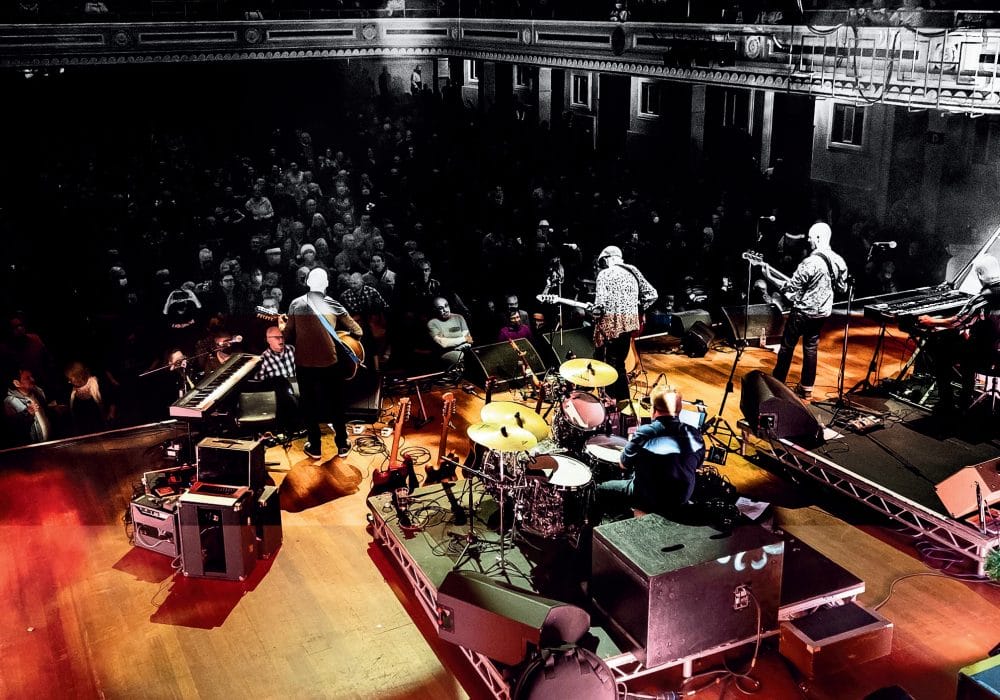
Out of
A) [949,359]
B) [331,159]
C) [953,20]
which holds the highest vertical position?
[953,20]

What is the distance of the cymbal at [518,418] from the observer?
4.70 m

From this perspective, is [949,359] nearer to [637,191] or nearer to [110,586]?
[637,191]

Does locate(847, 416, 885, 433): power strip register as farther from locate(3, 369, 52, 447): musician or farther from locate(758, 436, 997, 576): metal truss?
locate(3, 369, 52, 447): musician

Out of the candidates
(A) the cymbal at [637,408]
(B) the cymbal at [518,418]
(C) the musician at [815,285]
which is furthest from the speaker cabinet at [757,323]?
(B) the cymbal at [518,418]

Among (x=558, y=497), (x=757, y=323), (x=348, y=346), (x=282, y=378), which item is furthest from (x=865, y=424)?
(x=282, y=378)

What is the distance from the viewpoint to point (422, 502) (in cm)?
536

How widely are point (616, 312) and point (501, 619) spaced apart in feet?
11.2

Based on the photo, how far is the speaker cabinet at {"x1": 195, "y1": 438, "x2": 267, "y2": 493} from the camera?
5109 millimetres

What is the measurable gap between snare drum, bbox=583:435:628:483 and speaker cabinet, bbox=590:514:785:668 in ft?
3.11

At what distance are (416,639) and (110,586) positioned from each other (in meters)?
1.79

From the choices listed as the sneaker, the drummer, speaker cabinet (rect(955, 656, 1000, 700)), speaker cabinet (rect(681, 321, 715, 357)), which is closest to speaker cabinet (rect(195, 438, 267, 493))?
the sneaker

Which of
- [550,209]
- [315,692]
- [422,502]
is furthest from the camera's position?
[550,209]

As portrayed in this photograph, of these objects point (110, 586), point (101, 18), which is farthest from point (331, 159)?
point (110, 586)

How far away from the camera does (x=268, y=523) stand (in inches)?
202
